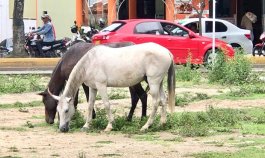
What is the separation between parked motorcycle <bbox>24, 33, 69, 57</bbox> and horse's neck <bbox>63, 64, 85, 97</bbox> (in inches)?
594

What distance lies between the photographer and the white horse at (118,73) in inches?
444

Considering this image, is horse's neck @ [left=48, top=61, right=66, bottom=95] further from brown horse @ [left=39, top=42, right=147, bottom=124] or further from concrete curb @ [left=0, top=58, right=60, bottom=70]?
concrete curb @ [left=0, top=58, right=60, bottom=70]

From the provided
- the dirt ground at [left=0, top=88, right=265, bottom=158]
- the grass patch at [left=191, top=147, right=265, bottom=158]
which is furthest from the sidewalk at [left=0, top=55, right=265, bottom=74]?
the grass patch at [left=191, top=147, right=265, bottom=158]

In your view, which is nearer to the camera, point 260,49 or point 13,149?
point 13,149

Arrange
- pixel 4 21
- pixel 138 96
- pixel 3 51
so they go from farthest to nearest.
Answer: pixel 4 21
pixel 3 51
pixel 138 96

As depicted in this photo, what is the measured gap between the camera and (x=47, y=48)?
26.6 metres

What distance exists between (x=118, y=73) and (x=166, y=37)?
11677mm

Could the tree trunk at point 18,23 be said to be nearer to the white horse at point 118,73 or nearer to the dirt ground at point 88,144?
the dirt ground at point 88,144

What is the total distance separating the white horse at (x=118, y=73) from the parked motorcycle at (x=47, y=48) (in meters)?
15.0

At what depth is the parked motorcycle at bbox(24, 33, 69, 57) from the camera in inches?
1042

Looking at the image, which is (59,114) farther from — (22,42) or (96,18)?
(96,18)

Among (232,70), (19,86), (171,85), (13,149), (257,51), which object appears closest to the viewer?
(13,149)

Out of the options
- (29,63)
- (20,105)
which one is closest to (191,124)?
(20,105)

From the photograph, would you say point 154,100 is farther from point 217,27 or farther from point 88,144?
point 217,27
